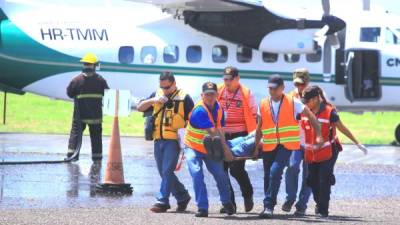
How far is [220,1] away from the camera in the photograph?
86.5 feet

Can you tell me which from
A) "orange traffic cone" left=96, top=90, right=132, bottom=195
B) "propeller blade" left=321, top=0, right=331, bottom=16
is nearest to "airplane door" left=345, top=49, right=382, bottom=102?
"propeller blade" left=321, top=0, right=331, bottom=16

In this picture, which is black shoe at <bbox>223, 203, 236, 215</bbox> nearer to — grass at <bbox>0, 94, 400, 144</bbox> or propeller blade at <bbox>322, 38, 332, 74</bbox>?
propeller blade at <bbox>322, 38, 332, 74</bbox>

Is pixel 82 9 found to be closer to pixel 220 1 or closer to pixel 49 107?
pixel 220 1

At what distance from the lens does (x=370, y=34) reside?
26.2 meters

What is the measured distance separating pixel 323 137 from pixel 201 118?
1416 mm

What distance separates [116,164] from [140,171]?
3.35 m

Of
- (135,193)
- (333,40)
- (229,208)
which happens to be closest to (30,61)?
(333,40)

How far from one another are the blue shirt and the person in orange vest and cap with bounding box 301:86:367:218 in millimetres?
1025

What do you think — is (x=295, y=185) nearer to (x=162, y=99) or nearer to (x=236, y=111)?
(x=236, y=111)

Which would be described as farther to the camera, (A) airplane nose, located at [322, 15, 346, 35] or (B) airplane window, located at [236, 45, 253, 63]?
(B) airplane window, located at [236, 45, 253, 63]

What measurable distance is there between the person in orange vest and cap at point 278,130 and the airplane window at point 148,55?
1342 centimetres

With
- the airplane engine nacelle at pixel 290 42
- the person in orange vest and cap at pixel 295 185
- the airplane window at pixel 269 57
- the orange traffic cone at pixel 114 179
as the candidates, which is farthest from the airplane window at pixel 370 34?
the person in orange vest and cap at pixel 295 185

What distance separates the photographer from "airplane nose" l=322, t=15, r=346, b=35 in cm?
2608

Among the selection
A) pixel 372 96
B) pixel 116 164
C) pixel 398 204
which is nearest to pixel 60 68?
pixel 372 96
